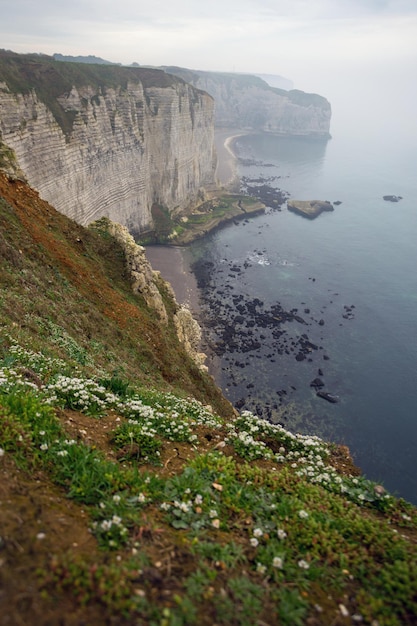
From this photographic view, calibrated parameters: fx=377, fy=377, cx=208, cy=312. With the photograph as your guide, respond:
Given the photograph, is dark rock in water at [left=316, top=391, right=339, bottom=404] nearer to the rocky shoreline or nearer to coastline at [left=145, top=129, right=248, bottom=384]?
the rocky shoreline

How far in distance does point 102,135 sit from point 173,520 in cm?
7077

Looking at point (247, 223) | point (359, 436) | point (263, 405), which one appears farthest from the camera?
point (247, 223)

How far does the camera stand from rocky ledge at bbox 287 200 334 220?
374 ft

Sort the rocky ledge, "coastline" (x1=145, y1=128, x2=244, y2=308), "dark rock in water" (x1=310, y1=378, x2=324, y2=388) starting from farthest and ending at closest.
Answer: the rocky ledge → "coastline" (x1=145, y1=128, x2=244, y2=308) → "dark rock in water" (x1=310, y1=378, x2=324, y2=388)

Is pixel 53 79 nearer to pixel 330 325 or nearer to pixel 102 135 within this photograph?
pixel 102 135

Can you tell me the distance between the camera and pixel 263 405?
1812 inches

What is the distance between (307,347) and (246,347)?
370 inches

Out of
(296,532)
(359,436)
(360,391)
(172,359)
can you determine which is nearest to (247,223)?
(360,391)

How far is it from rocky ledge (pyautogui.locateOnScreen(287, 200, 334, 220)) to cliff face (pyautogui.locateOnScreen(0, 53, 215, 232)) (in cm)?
3092

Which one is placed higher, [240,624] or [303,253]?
[240,624]

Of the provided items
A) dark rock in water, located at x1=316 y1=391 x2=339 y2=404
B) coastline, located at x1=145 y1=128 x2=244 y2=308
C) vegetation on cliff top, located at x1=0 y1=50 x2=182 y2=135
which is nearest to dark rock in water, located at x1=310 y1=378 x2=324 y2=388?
dark rock in water, located at x1=316 y1=391 x2=339 y2=404

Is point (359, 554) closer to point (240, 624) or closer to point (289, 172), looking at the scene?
point (240, 624)

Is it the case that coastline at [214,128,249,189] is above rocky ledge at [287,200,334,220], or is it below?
above

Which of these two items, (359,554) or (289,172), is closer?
(359,554)
